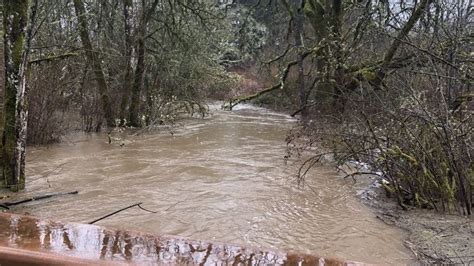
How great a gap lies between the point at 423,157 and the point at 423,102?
26.2 inches

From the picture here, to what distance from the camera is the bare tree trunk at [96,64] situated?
12.9 m

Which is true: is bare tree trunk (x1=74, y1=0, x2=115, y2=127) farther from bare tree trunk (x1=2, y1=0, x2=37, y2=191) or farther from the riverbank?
the riverbank

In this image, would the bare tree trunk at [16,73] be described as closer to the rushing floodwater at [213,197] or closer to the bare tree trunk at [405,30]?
the rushing floodwater at [213,197]

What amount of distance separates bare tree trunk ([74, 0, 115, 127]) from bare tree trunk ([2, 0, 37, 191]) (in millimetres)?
7266

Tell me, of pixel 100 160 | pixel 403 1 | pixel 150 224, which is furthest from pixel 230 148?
→ pixel 150 224

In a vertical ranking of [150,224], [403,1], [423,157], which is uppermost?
[403,1]

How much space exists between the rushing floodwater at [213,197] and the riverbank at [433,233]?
16cm

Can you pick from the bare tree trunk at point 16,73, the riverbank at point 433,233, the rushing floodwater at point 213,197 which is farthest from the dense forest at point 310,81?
the rushing floodwater at point 213,197

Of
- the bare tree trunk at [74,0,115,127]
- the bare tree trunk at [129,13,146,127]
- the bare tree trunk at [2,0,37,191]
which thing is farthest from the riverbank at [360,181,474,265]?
the bare tree trunk at [129,13,146,127]

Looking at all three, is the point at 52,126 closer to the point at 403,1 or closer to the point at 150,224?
the point at 150,224

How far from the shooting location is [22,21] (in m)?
5.65

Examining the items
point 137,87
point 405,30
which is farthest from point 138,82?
point 405,30

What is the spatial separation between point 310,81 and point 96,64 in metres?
8.75

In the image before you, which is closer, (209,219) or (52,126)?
(209,219)
